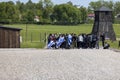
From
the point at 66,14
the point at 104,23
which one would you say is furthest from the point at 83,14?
the point at 104,23

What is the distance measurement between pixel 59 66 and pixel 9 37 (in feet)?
55.9

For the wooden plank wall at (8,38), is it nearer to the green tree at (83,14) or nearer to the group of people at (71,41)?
the group of people at (71,41)

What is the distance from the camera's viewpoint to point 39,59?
29.5m

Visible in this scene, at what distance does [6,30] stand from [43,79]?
72.0 feet

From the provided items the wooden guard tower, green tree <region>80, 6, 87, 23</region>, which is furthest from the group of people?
green tree <region>80, 6, 87, 23</region>

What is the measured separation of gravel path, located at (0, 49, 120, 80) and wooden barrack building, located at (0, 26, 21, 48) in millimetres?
10722

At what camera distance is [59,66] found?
26500 mm

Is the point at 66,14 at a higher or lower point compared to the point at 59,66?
higher

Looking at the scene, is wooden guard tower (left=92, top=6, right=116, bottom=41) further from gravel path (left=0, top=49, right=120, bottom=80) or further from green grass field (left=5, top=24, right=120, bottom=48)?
gravel path (left=0, top=49, right=120, bottom=80)

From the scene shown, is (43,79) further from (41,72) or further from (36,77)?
(41,72)

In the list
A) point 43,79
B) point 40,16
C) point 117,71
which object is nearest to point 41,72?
point 43,79

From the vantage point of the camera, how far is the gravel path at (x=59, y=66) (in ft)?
74.3

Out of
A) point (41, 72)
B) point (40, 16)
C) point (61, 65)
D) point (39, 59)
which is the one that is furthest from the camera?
point (40, 16)

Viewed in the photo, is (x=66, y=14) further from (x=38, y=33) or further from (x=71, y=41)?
(x=71, y=41)
